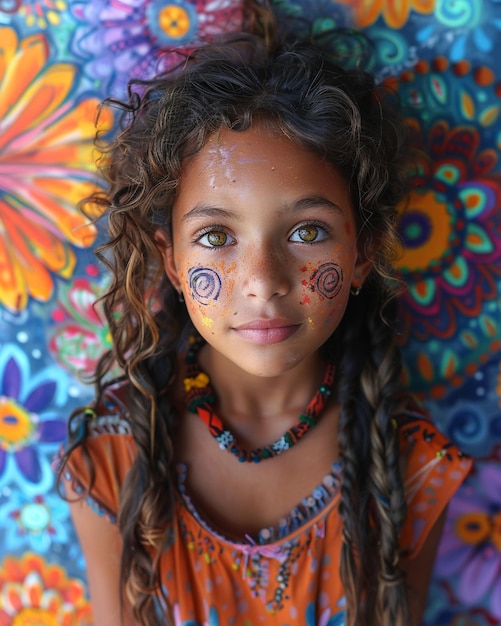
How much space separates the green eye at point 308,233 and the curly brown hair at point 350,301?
0.10 metres

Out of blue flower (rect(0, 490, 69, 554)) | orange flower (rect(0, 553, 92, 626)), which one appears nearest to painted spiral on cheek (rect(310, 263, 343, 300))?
blue flower (rect(0, 490, 69, 554))

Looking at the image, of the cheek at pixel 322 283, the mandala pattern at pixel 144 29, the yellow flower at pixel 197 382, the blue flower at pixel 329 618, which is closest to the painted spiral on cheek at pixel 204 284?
the cheek at pixel 322 283

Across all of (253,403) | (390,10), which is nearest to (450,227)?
(390,10)

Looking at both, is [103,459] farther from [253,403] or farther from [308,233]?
[308,233]

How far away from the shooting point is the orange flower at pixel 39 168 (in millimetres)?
1168

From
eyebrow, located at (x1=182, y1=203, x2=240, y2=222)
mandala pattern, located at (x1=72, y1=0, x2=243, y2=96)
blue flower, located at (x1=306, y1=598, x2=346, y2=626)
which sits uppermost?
mandala pattern, located at (x1=72, y1=0, x2=243, y2=96)

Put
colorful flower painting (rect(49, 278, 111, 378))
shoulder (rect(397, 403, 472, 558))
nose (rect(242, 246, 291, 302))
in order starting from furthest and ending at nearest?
colorful flower painting (rect(49, 278, 111, 378)) → shoulder (rect(397, 403, 472, 558)) → nose (rect(242, 246, 291, 302))

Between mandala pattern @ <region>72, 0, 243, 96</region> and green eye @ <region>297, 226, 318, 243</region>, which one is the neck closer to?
green eye @ <region>297, 226, 318, 243</region>

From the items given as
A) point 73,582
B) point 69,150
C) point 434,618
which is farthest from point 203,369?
point 434,618

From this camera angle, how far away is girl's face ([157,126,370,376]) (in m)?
0.87

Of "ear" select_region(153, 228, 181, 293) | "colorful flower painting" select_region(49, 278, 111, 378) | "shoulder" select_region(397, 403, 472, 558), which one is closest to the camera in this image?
"ear" select_region(153, 228, 181, 293)

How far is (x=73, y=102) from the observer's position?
3.89 feet

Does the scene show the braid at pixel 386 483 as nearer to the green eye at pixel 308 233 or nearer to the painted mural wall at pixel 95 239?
the painted mural wall at pixel 95 239

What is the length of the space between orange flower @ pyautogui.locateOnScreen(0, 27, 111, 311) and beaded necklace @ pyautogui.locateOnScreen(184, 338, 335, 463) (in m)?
0.36
